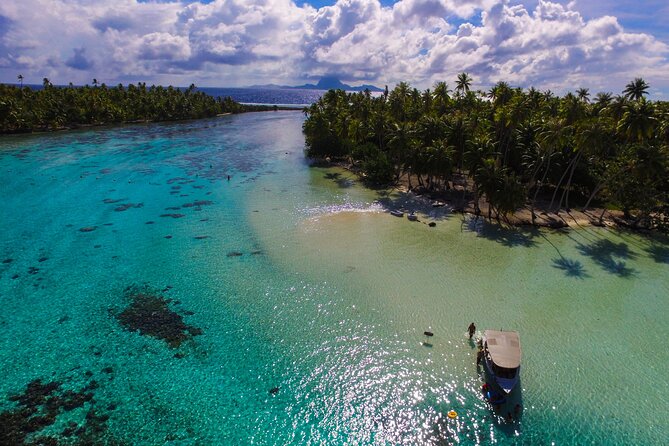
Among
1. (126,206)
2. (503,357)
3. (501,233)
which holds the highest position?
(126,206)

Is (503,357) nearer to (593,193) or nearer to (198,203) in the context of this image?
(593,193)

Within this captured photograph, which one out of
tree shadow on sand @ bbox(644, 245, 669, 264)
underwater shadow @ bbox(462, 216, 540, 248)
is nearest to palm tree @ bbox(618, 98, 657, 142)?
tree shadow on sand @ bbox(644, 245, 669, 264)

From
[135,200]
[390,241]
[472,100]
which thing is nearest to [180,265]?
[390,241]

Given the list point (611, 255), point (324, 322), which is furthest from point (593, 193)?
point (324, 322)

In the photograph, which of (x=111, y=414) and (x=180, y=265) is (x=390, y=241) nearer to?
(x=180, y=265)

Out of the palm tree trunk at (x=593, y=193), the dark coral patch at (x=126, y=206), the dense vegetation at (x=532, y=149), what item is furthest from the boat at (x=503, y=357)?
the dark coral patch at (x=126, y=206)

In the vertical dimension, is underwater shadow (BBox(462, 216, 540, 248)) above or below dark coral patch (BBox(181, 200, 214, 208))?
below

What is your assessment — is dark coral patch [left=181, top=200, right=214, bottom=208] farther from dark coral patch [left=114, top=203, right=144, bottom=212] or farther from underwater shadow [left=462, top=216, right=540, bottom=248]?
underwater shadow [left=462, top=216, right=540, bottom=248]
